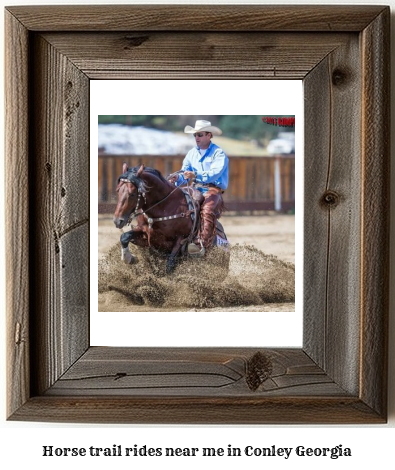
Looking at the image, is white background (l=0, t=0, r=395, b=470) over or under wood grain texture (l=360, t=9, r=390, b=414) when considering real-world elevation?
under

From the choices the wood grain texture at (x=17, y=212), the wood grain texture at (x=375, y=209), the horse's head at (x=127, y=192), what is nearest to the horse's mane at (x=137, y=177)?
the horse's head at (x=127, y=192)

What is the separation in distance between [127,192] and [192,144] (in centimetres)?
9

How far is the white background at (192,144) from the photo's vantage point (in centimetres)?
74

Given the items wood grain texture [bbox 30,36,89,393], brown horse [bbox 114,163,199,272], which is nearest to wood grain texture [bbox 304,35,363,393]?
brown horse [bbox 114,163,199,272]

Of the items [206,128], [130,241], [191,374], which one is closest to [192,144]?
[206,128]

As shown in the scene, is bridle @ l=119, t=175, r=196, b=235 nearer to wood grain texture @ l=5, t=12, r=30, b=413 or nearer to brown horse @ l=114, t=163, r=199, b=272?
brown horse @ l=114, t=163, r=199, b=272

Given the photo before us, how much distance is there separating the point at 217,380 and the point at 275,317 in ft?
0.31

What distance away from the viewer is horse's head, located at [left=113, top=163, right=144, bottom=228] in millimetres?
749

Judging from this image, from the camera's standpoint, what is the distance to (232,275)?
2.47 ft

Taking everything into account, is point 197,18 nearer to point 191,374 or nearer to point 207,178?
point 207,178
